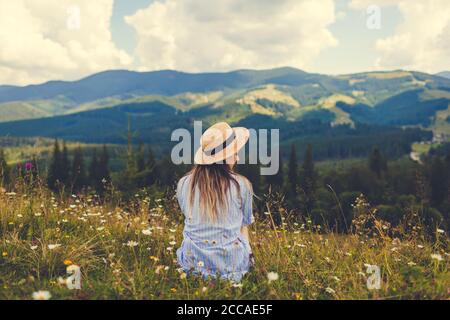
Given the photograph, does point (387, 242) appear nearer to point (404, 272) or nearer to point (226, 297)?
point (404, 272)

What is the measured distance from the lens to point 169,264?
5.91 meters

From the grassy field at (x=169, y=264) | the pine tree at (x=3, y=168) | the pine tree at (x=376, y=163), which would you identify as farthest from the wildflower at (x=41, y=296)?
the pine tree at (x=376, y=163)

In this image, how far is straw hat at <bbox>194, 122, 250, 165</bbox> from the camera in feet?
17.5

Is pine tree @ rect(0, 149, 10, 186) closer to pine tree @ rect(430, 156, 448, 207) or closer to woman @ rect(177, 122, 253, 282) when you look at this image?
woman @ rect(177, 122, 253, 282)

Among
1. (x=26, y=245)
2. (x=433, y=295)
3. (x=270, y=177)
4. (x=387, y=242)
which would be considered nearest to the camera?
(x=433, y=295)

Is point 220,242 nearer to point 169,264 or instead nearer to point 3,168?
point 169,264

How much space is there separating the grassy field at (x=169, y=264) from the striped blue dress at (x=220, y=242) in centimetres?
22

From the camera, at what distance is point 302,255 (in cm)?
614

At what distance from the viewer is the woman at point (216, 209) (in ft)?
17.6

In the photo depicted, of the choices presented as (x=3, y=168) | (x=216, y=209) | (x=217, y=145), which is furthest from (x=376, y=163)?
(x=217, y=145)

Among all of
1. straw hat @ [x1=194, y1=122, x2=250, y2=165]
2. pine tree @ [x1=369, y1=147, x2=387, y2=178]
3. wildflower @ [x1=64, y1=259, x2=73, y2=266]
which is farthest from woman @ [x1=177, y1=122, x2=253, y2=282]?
pine tree @ [x1=369, y1=147, x2=387, y2=178]
